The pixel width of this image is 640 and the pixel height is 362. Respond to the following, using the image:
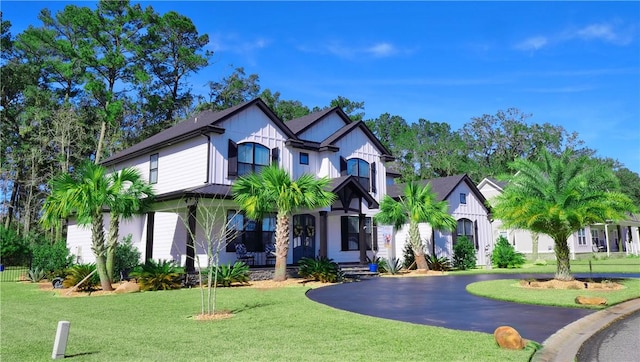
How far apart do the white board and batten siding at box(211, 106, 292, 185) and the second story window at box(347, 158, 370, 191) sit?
14.2 ft

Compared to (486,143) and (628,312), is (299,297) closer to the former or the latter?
(628,312)

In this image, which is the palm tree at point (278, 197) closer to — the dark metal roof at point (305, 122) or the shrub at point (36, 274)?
the dark metal roof at point (305, 122)

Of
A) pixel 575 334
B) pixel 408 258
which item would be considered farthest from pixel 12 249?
pixel 575 334

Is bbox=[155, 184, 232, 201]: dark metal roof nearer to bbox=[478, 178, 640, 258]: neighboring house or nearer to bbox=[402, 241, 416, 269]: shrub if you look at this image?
bbox=[402, 241, 416, 269]: shrub

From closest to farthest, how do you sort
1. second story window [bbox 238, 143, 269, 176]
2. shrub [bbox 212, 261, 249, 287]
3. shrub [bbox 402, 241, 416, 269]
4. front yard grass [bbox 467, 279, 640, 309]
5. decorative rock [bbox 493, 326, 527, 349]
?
decorative rock [bbox 493, 326, 527, 349]
front yard grass [bbox 467, 279, 640, 309]
shrub [bbox 212, 261, 249, 287]
second story window [bbox 238, 143, 269, 176]
shrub [bbox 402, 241, 416, 269]

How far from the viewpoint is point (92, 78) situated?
4078 centimetres

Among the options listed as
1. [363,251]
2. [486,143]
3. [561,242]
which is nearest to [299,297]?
[561,242]

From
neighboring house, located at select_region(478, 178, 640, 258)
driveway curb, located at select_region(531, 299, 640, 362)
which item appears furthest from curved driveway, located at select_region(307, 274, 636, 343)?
neighboring house, located at select_region(478, 178, 640, 258)

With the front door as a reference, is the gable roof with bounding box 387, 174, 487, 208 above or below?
above

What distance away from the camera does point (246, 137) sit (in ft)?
74.5

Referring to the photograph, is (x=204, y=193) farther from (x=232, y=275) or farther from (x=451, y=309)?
(x=451, y=309)

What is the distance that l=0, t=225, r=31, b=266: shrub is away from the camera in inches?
1172

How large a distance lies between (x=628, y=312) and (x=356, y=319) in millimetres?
6445

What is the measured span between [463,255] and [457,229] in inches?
95.4
